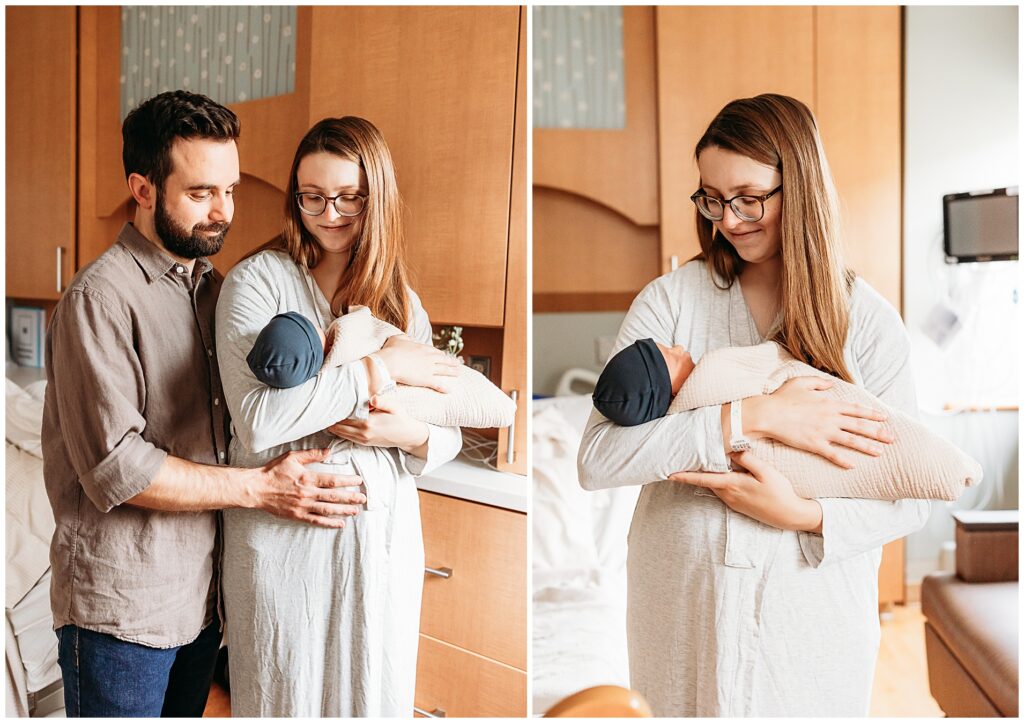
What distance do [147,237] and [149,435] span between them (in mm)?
295

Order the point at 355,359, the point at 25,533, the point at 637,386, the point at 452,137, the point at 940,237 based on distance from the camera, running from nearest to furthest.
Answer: the point at 637,386, the point at 355,359, the point at 452,137, the point at 25,533, the point at 940,237

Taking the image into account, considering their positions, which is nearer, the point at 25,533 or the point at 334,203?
the point at 334,203

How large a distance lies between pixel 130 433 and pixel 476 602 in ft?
1.90

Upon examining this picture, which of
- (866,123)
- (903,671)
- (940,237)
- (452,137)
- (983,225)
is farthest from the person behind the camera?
(866,123)

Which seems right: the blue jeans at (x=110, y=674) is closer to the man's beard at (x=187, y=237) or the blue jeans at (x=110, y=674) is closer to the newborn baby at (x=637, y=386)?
the man's beard at (x=187, y=237)

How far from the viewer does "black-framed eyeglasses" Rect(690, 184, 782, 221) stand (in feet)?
3.29

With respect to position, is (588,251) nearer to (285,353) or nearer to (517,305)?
(517,305)

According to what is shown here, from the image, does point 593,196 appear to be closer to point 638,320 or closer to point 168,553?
point 638,320

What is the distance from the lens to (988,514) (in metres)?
1.88

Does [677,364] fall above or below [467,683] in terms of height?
above

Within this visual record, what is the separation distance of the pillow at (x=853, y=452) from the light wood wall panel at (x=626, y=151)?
144cm

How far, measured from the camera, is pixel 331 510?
3.55 feet

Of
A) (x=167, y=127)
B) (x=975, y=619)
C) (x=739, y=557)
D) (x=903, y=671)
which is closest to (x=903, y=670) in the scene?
(x=903, y=671)

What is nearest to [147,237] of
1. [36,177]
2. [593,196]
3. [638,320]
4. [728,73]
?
[36,177]
